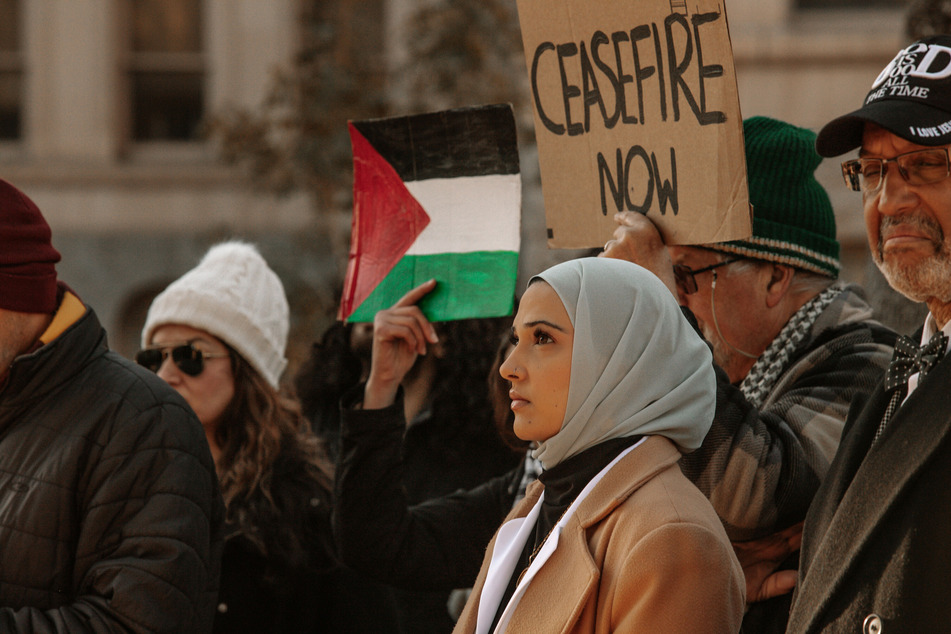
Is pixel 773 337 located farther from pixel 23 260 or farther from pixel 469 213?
pixel 23 260

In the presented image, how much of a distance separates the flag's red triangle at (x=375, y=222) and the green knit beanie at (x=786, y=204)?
2.77 ft

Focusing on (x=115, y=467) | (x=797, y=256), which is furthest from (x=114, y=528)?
(x=797, y=256)

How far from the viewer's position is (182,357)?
3.71m

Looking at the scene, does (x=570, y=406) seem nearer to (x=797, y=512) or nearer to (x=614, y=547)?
(x=614, y=547)

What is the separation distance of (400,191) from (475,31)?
6.74 m

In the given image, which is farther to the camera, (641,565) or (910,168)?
(910,168)

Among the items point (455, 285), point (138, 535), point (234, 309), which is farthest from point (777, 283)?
point (234, 309)

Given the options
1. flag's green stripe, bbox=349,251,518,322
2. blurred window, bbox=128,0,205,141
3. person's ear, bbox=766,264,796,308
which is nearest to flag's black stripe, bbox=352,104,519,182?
flag's green stripe, bbox=349,251,518,322

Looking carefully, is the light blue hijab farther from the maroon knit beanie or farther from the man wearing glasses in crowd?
the maroon knit beanie

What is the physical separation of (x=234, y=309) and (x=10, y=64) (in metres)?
9.45

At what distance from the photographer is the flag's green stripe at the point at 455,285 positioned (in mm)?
2906

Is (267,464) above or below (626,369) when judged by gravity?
below

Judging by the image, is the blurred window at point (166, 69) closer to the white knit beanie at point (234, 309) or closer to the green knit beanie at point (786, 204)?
the white knit beanie at point (234, 309)

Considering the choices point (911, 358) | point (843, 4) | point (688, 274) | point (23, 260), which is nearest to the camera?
point (911, 358)
